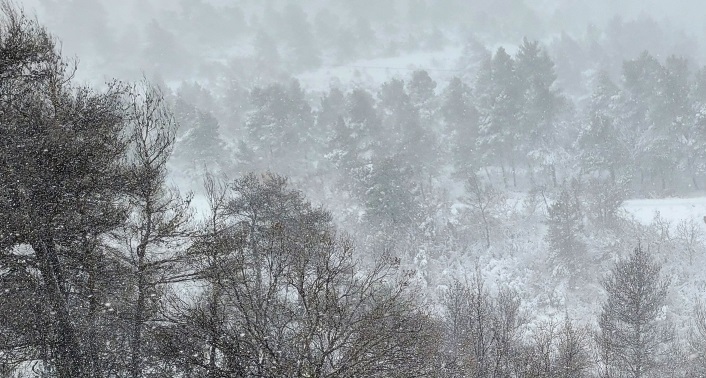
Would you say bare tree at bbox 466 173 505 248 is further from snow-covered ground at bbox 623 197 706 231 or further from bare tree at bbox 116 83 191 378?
bare tree at bbox 116 83 191 378

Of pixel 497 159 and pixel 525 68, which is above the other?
pixel 525 68

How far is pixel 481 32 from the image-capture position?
96.6 metres

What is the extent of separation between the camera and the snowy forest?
866 centimetres

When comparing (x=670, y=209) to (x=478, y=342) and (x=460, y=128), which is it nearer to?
(x=460, y=128)

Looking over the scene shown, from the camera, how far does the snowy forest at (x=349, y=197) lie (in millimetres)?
8664

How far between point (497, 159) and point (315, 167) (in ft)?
57.1

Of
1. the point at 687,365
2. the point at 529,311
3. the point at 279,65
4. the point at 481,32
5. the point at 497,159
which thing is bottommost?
the point at 687,365

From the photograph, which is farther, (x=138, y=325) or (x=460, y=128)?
(x=460, y=128)

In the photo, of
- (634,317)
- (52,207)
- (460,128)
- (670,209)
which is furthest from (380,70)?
(52,207)

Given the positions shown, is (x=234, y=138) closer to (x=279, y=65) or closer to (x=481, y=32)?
(x=279, y=65)

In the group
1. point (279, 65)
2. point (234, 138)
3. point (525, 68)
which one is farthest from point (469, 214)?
point (279, 65)

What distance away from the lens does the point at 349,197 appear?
38.4 m

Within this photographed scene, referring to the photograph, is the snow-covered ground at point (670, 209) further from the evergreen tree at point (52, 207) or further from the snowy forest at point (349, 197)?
the evergreen tree at point (52, 207)

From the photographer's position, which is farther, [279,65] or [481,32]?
[481,32]
